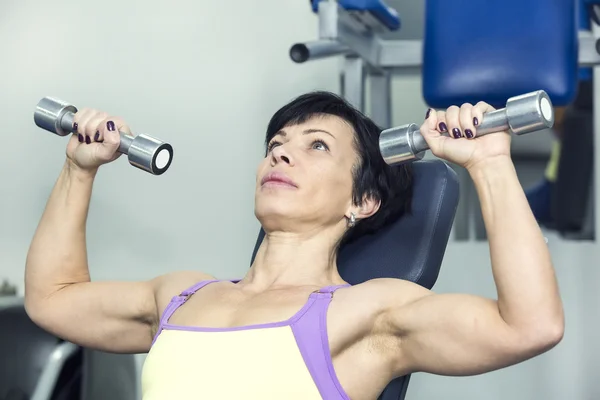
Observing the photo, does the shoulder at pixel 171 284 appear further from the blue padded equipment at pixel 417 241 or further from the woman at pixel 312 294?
the blue padded equipment at pixel 417 241

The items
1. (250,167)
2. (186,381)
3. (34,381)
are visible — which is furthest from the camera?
(250,167)

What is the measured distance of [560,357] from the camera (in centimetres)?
259

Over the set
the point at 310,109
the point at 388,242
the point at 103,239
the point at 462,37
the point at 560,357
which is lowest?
the point at 560,357

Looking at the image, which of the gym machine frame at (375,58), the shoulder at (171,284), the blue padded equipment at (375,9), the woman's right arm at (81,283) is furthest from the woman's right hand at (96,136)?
the blue padded equipment at (375,9)

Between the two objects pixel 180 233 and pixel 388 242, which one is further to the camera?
pixel 180 233

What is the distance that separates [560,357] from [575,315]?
5.3 inches

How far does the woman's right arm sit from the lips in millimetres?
247

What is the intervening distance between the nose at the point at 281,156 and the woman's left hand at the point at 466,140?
336 millimetres

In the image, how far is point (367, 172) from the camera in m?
1.69

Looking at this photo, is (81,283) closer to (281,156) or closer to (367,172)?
(281,156)

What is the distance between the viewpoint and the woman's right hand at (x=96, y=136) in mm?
1666

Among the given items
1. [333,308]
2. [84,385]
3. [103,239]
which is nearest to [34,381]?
[84,385]

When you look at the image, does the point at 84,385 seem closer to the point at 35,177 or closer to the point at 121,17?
the point at 35,177

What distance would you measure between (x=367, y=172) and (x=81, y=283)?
61 cm
